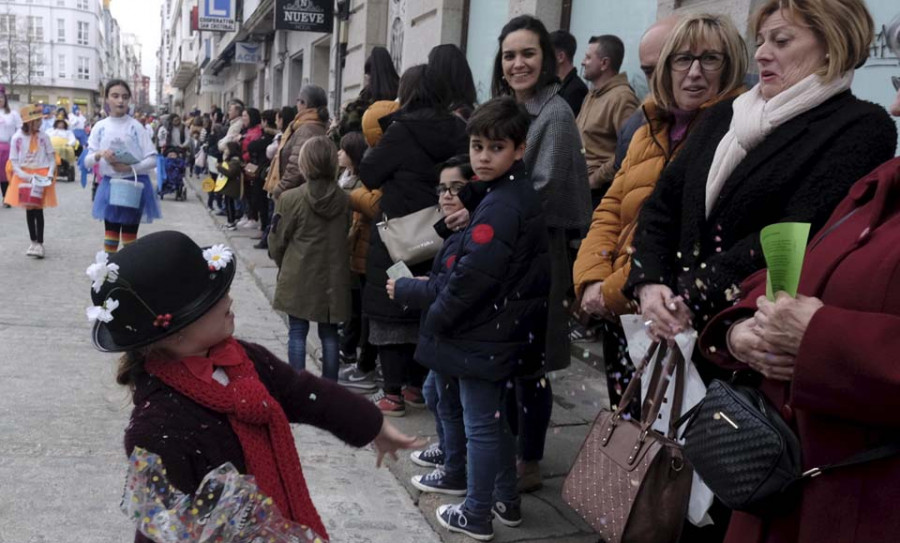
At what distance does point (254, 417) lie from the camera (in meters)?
1.89

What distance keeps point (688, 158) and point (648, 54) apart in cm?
112

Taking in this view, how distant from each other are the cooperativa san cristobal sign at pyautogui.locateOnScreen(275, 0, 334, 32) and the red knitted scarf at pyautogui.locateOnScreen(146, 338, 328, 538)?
1299cm

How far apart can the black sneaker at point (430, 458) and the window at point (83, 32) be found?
318 ft

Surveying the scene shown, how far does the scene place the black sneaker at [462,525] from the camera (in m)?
3.22

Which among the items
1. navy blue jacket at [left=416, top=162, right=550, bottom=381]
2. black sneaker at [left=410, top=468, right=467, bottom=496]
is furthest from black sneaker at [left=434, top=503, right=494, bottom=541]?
navy blue jacket at [left=416, top=162, right=550, bottom=381]

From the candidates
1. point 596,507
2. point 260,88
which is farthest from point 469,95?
point 260,88

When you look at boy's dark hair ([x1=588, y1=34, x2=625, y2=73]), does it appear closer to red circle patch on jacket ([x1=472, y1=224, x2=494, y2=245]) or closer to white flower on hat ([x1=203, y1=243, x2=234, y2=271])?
red circle patch on jacket ([x1=472, y1=224, x2=494, y2=245])

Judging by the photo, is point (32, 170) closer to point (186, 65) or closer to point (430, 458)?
point (430, 458)

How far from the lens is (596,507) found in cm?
259

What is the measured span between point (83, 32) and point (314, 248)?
96.7 metres

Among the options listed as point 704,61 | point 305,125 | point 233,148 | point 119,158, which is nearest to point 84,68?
point 233,148

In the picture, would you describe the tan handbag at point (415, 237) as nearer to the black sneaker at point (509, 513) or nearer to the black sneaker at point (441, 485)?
the black sneaker at point (441, 485)

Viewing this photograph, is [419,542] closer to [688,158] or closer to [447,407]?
[447,407]

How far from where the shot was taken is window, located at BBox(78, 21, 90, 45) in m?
88.3
